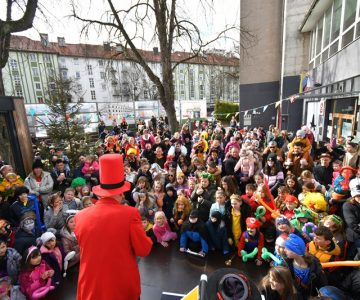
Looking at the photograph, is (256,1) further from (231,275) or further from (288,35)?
(231,275)

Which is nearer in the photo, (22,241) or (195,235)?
(22,241)

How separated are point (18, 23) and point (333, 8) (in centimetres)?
1164

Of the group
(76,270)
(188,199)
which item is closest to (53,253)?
(76,270)

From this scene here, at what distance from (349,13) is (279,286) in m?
8.87

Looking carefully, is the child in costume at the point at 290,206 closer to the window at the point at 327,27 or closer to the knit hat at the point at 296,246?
the knit hat at the point at 296,246

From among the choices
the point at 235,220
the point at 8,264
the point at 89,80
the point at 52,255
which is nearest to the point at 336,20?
the point at 235,220

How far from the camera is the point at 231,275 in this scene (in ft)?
2.80

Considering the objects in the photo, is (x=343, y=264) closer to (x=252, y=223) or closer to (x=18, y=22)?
(x=252, y=223)

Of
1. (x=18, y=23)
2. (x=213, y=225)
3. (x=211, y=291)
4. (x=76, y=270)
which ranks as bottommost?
(x=76, y=270)

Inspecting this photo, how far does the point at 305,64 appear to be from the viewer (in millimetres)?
13461

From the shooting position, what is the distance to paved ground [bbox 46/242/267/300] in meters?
3.11

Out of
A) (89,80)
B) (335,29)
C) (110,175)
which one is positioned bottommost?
(110,175)

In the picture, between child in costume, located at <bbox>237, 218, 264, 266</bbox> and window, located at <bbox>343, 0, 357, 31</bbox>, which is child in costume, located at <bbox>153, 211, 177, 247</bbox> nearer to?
child in costume, located at <bbox>237, 218, 264, 266</bbox>

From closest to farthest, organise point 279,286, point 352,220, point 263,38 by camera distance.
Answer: point 279,286
point 352,220
point 263,38
